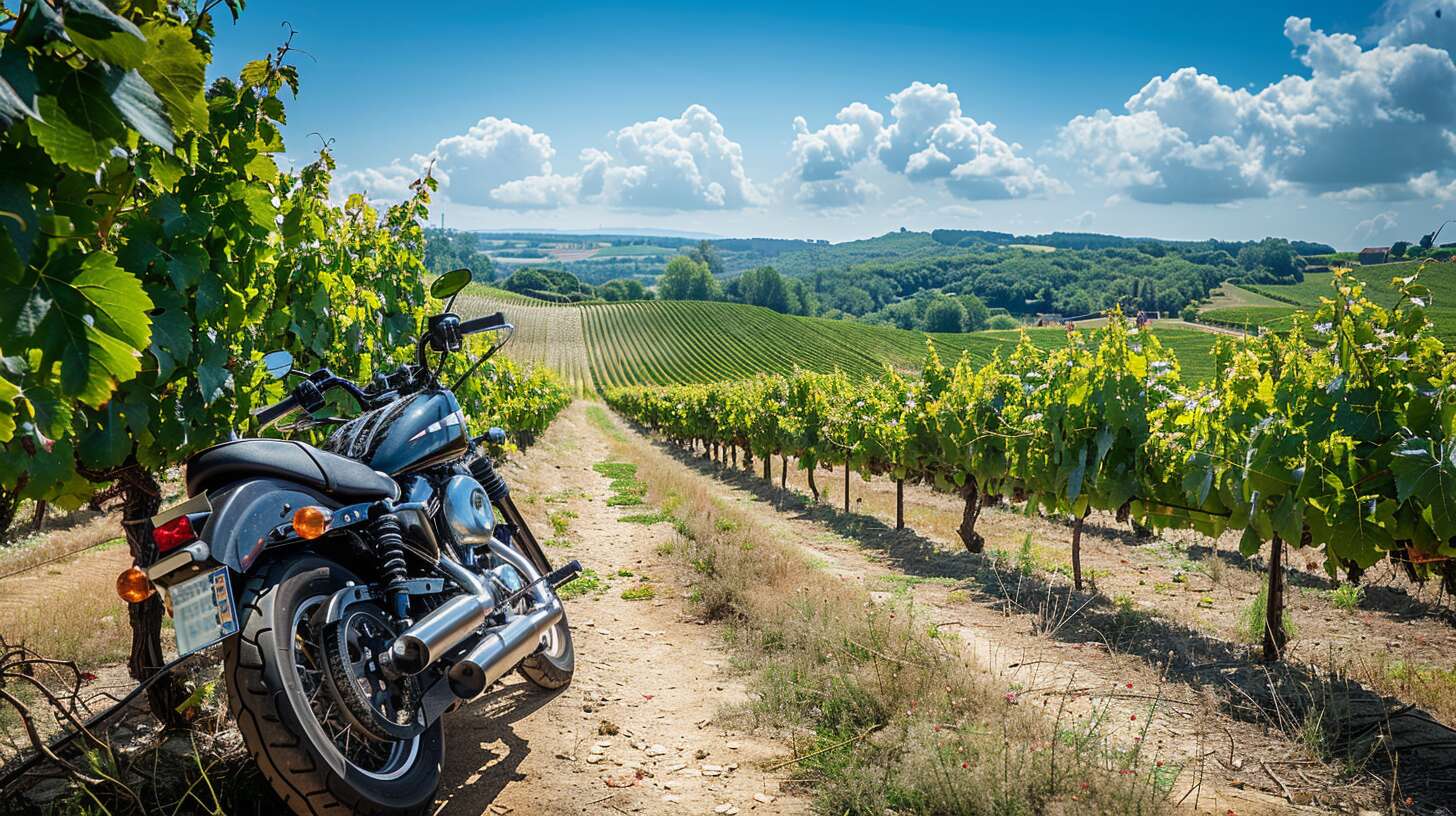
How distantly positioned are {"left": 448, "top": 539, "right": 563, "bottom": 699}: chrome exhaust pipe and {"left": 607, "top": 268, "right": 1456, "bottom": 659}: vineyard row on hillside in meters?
4.45

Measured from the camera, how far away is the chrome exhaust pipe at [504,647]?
3.11m

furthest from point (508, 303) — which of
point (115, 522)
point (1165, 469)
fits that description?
point (1165, 469)

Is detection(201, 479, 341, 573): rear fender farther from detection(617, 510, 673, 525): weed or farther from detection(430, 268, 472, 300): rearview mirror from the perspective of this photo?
detection(617, 510, 673, 525): weed

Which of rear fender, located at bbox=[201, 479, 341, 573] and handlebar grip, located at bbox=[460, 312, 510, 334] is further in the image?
handlebar grip, located at bbox=[460, 312, 510, 334]

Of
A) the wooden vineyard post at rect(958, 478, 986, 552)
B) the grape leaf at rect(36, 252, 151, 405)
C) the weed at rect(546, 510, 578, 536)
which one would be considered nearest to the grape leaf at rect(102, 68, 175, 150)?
the grape leaf at rect(36, 252, 151, 405)

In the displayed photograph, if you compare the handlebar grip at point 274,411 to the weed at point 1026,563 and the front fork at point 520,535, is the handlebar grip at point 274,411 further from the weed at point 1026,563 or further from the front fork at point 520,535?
the weed at point 1026,563

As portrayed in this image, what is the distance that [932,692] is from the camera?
167 inches

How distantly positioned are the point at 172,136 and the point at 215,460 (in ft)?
6.12

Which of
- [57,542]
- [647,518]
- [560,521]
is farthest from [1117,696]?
[57,542]

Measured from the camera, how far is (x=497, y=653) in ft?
10.7

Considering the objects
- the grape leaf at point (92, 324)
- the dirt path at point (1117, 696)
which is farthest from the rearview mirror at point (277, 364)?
the dirt path at point (1117, 696)

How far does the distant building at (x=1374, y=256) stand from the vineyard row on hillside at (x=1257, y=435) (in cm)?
32

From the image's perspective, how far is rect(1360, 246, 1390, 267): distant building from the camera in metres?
5.47

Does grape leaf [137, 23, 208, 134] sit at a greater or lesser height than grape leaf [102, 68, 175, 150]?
greater
